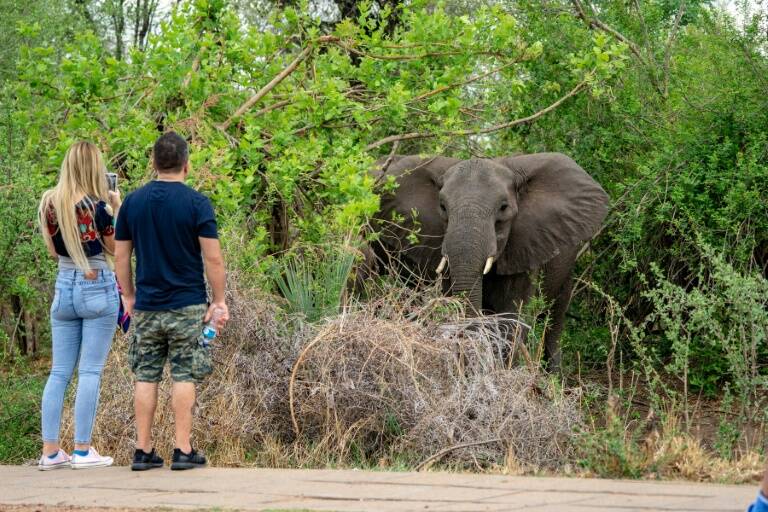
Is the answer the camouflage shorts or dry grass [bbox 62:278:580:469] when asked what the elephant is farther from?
the camouflage shorts

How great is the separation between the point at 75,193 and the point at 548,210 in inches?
256

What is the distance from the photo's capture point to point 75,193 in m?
7.66

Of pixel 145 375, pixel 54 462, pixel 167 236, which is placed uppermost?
pixel 167 236

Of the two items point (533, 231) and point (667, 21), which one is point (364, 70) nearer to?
point (533, 231)

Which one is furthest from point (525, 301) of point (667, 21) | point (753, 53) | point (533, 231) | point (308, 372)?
point (667, 21)

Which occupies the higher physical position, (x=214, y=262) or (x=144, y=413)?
(x=214, y=262)

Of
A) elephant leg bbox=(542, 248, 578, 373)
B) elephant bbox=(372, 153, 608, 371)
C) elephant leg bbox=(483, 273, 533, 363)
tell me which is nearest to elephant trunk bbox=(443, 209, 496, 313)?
elephant bbox=(372, 153, 608, 371)

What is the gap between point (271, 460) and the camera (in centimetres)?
862

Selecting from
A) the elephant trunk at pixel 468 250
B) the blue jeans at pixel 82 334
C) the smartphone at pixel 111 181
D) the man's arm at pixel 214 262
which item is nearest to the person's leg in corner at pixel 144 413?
the blue jeans at pixel 82 334

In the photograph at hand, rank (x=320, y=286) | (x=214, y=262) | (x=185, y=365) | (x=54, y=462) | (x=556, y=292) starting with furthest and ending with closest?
(x=556, y=292) < (x=320, y=286) < (x=54, y=462) < (x=185, y=365) < (x=214, y=262)

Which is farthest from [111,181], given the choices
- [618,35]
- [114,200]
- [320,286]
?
[618,35]

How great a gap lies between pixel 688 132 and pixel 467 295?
3.10 meters

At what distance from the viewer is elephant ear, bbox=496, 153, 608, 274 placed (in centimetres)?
1291

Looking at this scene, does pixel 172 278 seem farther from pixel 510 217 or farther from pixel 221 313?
pixel 510 217
